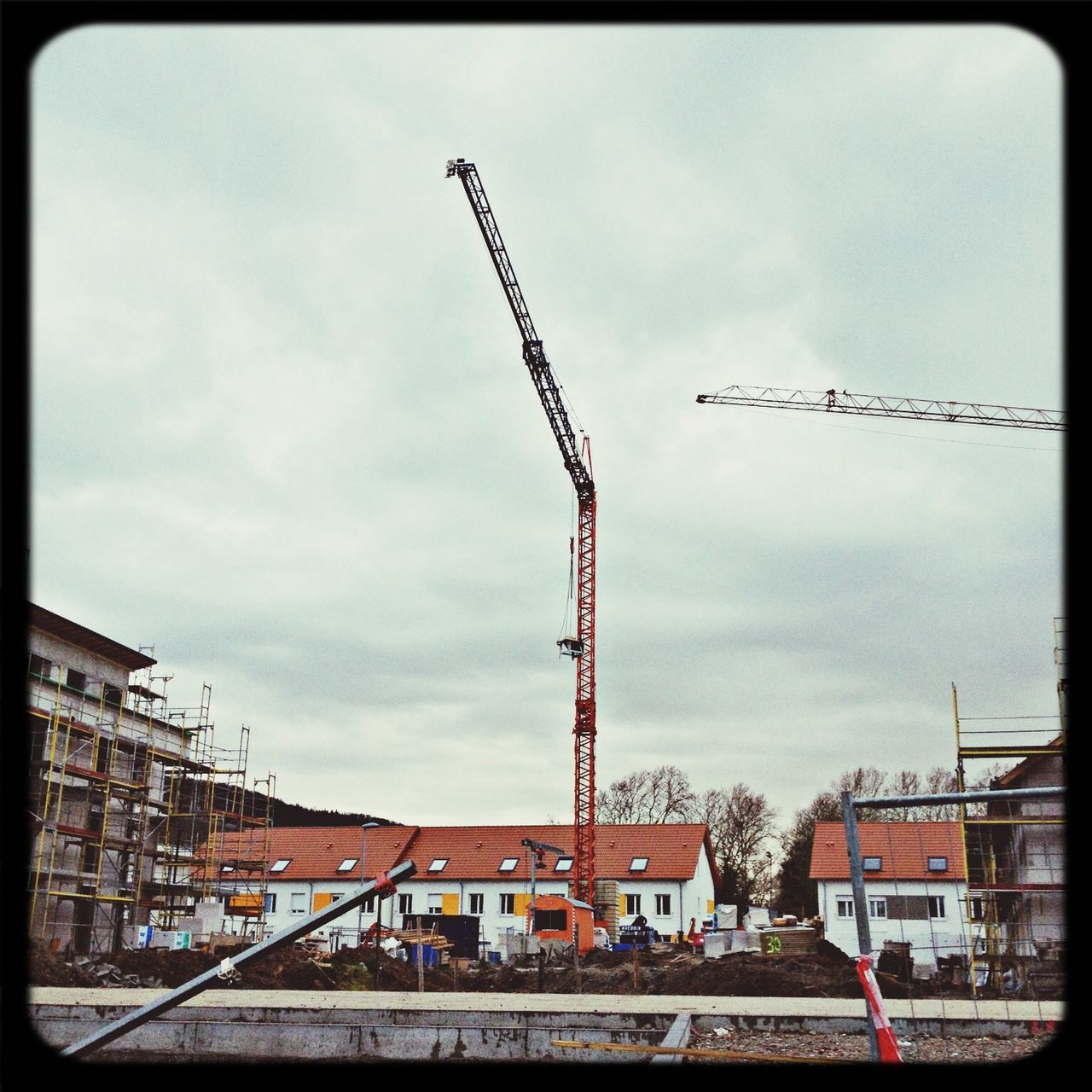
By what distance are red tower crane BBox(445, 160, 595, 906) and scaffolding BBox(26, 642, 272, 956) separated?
11.3 meters

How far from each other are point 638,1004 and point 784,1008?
1581 mm

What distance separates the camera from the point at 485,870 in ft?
133

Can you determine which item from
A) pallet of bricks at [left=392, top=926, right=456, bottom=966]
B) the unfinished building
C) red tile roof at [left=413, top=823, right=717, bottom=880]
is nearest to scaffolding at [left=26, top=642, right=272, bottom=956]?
the unfinished building

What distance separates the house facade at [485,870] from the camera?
39.2 metres

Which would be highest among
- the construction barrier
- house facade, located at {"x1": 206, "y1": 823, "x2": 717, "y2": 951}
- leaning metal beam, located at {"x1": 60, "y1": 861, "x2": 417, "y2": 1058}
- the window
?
the window

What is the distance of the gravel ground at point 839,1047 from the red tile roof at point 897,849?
126 centimetres

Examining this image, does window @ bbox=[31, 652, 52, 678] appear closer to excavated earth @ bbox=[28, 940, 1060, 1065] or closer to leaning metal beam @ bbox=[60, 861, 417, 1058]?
excavated earth @ bbox=[28, 940, 1060, 1065]

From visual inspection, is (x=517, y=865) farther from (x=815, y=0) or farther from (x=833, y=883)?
(x=815, y=0)

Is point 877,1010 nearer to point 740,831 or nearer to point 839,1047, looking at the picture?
point 839,1047

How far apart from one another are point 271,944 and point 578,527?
41225 mm

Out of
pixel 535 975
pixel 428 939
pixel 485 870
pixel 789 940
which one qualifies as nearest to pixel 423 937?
pixel 428 939

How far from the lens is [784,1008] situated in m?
11.8

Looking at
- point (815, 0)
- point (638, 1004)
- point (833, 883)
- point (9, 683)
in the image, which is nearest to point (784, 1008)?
point (638, 1004)

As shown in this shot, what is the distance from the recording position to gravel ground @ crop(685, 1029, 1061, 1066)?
309 inches
